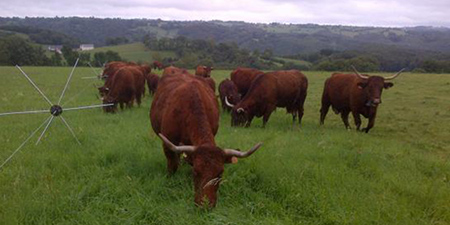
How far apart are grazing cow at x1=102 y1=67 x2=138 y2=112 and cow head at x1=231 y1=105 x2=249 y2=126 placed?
15.5 feet

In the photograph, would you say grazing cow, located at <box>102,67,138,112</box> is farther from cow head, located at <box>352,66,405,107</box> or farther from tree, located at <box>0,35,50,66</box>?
tree, located at <box>0,35,50,66</box>

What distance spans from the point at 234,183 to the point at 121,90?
9.34 metres

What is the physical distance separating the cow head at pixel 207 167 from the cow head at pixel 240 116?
22.2ft

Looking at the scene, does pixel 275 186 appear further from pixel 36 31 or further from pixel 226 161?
pixel 36 31

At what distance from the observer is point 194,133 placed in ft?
16.9

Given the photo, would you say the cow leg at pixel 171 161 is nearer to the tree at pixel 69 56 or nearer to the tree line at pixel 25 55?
the tree line at pixel 25 55

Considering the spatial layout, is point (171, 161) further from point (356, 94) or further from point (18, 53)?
point (18, 53)

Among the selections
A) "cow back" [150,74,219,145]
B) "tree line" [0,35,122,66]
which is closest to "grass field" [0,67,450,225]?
"cow back" [150,74,219,145]

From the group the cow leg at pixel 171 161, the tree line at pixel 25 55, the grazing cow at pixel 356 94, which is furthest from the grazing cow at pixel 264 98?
the tree line at pixel 25 55

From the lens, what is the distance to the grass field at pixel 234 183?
4730 millimetres

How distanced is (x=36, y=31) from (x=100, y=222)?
98632 mm

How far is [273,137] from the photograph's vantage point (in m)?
9.28

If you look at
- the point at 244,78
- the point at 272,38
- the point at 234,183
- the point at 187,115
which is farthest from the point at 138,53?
the point at 234,183

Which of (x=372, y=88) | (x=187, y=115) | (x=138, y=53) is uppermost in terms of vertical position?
(x=187, y=115)
